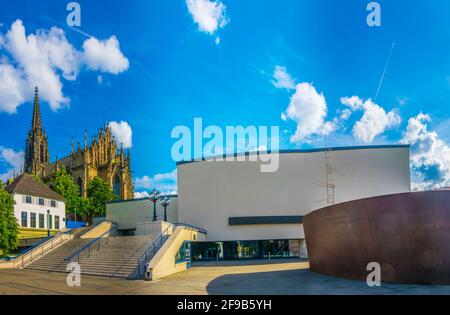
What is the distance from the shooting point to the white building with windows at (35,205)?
53938mm

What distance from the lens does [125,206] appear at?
48.5 meters

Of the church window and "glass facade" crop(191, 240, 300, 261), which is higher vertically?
the church window

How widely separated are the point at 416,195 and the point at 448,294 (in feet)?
14.9

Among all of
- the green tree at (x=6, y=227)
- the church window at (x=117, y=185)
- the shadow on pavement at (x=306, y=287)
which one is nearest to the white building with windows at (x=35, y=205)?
the green tree at (x=6, y=227)

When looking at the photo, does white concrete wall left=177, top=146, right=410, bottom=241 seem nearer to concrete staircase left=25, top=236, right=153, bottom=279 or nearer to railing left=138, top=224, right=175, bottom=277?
railing left=138, top=224, right=175, bottom=277

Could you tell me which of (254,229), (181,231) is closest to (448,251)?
(181,231)

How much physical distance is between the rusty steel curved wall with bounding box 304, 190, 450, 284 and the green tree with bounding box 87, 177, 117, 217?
67.0 meters

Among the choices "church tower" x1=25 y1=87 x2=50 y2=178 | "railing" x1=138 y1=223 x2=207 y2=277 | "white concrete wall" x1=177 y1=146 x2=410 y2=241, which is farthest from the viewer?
"church tower" x1=25 y1=87 x2=50 y2=178

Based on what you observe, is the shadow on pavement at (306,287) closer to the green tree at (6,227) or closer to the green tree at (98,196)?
the green tree at (6,227)

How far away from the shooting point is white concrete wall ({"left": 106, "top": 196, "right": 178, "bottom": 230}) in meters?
46.5

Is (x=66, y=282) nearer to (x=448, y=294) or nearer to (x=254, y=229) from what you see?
(x=448, y=294)

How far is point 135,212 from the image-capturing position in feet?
156

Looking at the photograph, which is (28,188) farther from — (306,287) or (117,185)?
(306,287)

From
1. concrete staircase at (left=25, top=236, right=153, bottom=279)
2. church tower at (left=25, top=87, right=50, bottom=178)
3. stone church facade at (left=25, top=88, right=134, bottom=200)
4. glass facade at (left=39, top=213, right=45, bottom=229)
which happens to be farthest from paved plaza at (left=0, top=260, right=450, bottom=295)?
church tower at (left=25, top=87, right=50, bottom=178)
